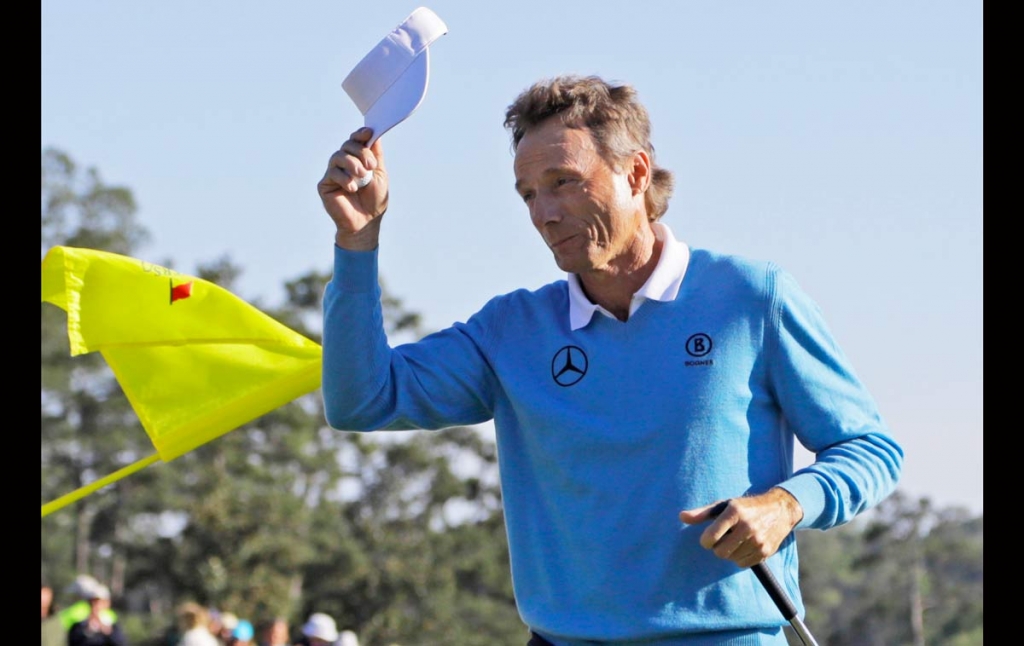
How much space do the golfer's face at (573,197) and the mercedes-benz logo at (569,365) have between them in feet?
0.67

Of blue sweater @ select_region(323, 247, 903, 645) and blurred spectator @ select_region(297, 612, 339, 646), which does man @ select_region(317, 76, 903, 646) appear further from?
blurred spectator @ select_region(297, 612, 339, 646)

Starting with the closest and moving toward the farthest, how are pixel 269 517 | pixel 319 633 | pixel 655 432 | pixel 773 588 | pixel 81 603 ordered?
pixel 773 588 < pixel 655 432 < pixel 319 633 < pixel 81 603 < pixel 269 517

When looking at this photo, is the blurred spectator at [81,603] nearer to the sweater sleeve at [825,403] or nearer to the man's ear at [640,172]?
the man's ear at [640,172]

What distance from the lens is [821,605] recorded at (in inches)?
2479

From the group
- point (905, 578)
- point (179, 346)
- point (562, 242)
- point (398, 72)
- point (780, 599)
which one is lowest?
point (905, 578)

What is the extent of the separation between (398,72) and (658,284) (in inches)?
32.6

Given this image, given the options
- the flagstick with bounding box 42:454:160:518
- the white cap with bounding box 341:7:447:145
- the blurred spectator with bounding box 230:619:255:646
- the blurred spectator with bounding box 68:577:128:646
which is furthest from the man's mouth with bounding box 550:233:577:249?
the blurred spectator with bounding box 230:619:255:646

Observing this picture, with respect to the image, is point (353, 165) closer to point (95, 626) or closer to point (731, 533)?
point (731, 533)

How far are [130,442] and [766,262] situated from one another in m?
44.5

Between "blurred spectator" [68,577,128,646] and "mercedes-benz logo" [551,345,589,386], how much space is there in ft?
27.2

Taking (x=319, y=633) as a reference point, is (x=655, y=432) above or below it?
above

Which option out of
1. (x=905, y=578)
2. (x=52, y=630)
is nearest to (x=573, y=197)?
(x=52, y=630)

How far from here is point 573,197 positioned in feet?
13.2

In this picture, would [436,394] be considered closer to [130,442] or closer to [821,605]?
[130,442]
